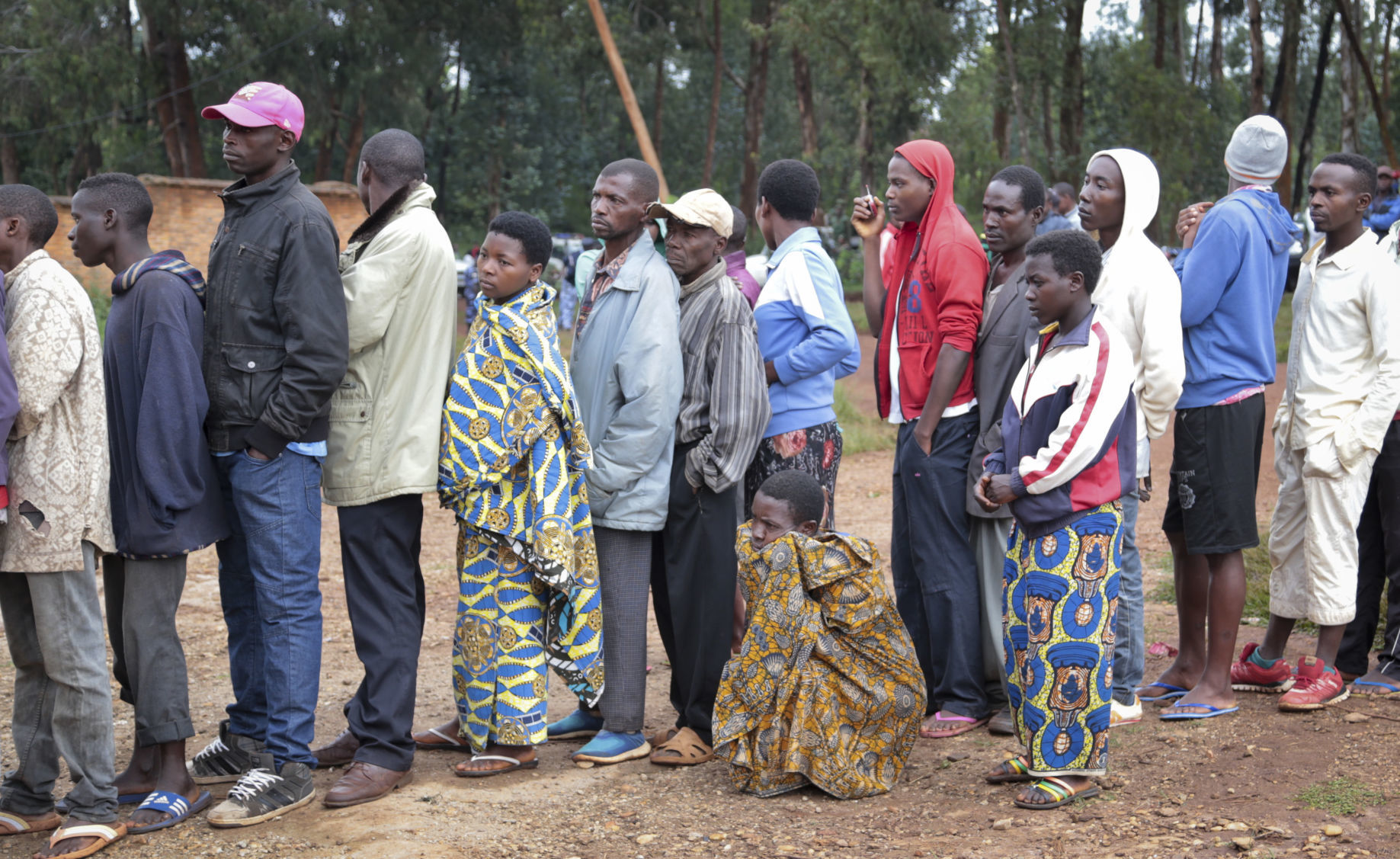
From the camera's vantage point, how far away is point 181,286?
12.3ft

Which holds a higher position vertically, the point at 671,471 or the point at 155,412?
the point at 155,412

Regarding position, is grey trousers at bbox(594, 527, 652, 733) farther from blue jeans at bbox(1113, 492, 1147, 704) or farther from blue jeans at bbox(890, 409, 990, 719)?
blue jeans at bbox(1113, 492, 1147, 704)

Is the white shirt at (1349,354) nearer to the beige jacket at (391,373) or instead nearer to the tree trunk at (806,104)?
the beige jacket at (391,373)

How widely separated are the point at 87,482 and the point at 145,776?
3.24 ft

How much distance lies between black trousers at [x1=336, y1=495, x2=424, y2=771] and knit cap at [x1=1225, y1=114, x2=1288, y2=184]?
10.7ft

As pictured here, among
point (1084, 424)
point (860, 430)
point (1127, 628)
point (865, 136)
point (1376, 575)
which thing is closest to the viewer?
point (1084, 424)

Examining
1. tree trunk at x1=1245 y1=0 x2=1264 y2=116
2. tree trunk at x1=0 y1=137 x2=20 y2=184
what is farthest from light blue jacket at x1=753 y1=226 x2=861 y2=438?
tree trunk at x1=0 y1=137 x2=20 y2=184

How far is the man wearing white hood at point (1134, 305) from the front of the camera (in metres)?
4.30

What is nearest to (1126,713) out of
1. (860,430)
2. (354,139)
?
(860,430)

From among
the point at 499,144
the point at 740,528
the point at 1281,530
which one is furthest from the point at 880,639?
the point at 499,144

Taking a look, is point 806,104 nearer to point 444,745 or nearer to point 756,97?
point 756,97

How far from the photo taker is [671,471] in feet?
14.4

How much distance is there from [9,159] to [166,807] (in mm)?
26900

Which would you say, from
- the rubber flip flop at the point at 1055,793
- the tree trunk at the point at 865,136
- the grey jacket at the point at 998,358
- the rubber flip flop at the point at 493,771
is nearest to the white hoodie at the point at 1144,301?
the grey jacket at the point at 998,358
